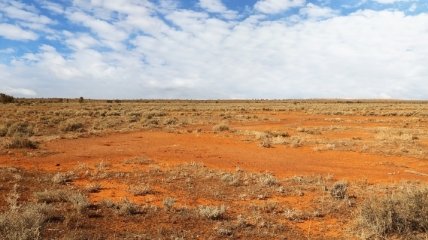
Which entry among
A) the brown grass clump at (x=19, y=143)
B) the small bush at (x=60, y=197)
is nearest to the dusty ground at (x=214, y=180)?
the small bush at (x=60, y=197)

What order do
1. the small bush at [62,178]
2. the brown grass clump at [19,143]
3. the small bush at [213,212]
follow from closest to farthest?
the small bush at [213,212]
the small bush at [62,178]
the brown grass clump at [19,143]

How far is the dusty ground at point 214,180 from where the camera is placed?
8273 mm

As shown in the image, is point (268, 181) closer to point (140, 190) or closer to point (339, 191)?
point (339, 191)

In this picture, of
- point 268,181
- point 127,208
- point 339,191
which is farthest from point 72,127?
point 339,191

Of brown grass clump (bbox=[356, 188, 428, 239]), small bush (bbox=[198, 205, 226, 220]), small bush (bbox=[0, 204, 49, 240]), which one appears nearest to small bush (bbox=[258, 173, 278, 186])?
small bush (bbox=[198, 205, 226, 220])

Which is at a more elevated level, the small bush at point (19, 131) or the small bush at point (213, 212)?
the small bush at point (19, 131)

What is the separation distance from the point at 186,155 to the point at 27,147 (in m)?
7.37

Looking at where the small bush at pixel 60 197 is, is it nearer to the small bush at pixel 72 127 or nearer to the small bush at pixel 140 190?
the small bush at pixel 140 190

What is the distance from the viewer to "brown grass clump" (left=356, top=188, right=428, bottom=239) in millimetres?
7777

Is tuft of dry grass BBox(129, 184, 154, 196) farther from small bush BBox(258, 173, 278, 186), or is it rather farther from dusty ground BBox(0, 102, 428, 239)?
small bush BBox(258, 173, 278, 186)

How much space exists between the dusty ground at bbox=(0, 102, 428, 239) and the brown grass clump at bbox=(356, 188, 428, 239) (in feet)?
1.15

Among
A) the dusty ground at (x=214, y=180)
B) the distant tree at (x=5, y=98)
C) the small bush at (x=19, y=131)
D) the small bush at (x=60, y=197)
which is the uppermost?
the distant tree at (x=5, y=98)

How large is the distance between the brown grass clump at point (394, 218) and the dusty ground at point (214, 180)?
35cm

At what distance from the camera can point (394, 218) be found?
8.05 meters
